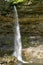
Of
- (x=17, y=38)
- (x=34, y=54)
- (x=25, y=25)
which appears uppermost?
(x=25, y=25)

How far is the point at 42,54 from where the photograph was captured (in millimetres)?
13312

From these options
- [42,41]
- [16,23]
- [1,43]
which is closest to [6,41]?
[1,43]

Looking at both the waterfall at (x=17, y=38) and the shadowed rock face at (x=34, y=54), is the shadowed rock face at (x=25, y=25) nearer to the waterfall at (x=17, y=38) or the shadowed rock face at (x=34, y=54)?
the waterfall at (x=17, y=38)

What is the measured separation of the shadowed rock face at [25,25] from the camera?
14391 millimetres

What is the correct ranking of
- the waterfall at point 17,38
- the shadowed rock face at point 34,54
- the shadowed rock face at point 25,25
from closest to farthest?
the shadowed rock face at point 34,54 → the waterfall at point 17,38 → the shadowed rock face at point 25,25

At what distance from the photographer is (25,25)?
14648 millimetres

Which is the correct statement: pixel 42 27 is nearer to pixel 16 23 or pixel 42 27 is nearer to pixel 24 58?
pixel 16 23

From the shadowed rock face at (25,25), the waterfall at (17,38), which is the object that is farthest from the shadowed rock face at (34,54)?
the shadowed rock face at (25,25)

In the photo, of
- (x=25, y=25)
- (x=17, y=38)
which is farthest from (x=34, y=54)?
(x=25, y=25)

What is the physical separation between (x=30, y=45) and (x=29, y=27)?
109 centimetres

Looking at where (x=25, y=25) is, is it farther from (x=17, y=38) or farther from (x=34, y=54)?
(x=34, y=54)

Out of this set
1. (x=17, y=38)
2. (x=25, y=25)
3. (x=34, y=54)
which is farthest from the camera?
(x=25, y=25)

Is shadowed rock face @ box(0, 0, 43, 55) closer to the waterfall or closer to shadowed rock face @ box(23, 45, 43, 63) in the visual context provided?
the waterfall

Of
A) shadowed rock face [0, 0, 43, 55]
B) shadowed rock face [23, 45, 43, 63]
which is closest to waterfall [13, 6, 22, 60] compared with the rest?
shadowed rock face [0, 0, 43, 55]
